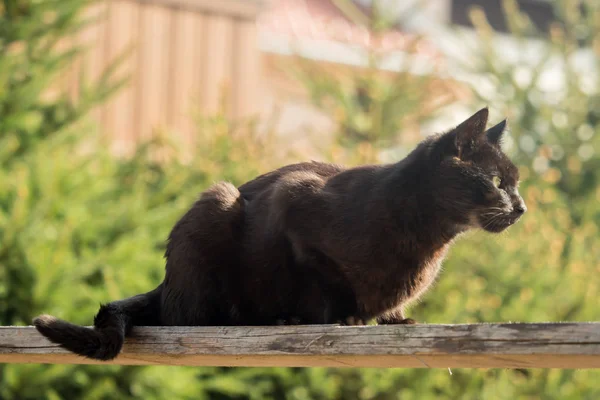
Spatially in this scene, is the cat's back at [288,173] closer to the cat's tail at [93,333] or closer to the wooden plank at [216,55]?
the cat's tail at [93,333]

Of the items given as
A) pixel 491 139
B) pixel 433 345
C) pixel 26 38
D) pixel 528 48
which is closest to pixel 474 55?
pixel 528 48

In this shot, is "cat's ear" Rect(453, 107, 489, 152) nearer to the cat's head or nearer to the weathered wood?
the cat's head

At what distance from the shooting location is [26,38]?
15.9ft

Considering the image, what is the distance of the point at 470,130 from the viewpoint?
82.4 inches

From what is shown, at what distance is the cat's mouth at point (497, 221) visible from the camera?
2055 mm

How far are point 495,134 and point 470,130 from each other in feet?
0.45

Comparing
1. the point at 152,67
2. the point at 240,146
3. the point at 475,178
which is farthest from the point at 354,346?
the point at 152,67

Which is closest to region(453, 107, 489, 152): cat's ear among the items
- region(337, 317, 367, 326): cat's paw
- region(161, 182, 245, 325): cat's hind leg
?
region(337, 317, 367, 326): cat's paw

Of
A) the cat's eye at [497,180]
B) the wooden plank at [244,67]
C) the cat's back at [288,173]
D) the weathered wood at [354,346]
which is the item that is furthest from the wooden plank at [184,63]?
the cat's eye at [497,180]

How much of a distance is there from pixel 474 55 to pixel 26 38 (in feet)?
15.1

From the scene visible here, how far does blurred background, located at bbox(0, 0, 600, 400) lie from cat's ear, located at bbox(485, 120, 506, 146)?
24 centimetres

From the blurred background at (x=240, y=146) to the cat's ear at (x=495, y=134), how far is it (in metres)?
0.24

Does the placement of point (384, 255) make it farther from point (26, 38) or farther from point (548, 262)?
point (548, 262)

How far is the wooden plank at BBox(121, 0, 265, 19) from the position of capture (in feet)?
24.6
